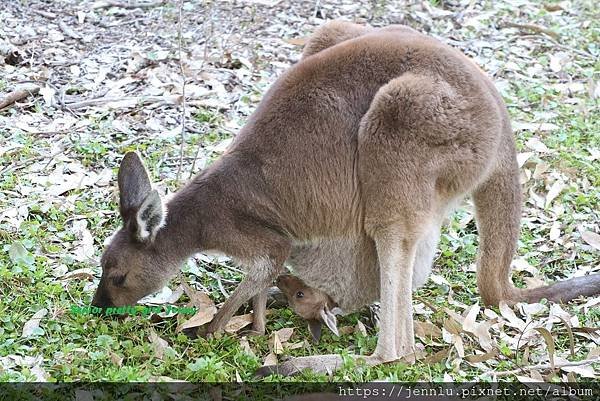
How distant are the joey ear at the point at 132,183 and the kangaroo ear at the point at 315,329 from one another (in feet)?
3.05

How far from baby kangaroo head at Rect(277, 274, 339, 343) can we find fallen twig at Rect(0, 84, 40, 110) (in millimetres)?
2445

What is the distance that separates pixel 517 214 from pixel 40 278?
7.22 feet

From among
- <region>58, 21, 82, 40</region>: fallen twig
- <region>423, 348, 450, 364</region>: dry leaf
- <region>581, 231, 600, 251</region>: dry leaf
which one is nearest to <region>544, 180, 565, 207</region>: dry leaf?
<region>581, 231, 600, 251</region>: dry leaf

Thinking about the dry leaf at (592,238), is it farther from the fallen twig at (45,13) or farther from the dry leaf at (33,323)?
the fallen twig at (45,13)

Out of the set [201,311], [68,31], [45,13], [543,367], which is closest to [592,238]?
[543,367]

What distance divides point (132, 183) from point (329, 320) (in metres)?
1.05

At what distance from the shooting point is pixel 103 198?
5.02 metres

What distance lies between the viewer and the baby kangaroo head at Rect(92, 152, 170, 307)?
392 centimetres

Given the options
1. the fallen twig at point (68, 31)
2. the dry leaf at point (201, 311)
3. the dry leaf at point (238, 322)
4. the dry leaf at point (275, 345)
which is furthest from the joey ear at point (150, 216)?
the fallen twig at point (68, 31)

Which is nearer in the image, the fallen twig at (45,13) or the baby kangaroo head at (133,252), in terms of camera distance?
the baby kangaroo head at (133,252)

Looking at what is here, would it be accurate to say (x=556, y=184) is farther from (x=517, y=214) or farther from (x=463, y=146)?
(x=463, y=146)

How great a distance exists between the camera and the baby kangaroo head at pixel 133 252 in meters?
3.92

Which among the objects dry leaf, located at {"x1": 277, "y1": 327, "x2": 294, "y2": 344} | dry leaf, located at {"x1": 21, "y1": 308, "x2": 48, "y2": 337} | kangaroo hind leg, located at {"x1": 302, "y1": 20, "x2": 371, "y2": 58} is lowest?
dry leaf, located at {"x1": 277, "y1": 327, "x2": 294, "y2": 344}

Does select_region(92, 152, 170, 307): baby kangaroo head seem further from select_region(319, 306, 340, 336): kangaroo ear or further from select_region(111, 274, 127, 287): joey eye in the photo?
select_region(319, 306, 340, 336): kangaroo ear
